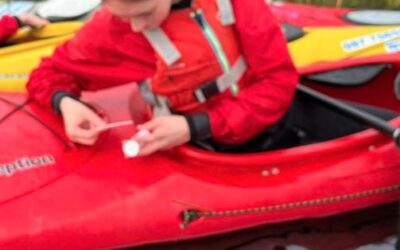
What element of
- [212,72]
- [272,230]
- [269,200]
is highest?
[212,72]

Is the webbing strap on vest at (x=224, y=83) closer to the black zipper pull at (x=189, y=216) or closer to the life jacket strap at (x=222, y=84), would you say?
the life jacket strap at (x=222, y=84)

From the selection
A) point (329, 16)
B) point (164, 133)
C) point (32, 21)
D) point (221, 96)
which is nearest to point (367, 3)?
point (329, 16)

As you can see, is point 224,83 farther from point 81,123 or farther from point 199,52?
point 81,123

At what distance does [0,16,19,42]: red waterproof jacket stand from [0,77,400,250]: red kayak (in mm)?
635

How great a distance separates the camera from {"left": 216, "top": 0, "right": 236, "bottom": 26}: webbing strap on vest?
1.34 meters

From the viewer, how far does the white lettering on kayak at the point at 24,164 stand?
1421 millimetres

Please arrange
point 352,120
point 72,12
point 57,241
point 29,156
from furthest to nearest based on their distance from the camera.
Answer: point 72,12, point 352,120, point 29,156, point 57,241

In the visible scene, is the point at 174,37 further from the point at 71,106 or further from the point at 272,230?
the point at 272,230

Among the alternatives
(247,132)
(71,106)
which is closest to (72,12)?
(71,106)

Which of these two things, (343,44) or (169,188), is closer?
(169,188)

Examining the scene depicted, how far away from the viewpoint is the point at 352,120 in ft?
5.25

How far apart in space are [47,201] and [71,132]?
0.46 ft

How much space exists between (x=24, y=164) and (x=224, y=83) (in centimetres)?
41

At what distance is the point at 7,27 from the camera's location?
6.75 feet
